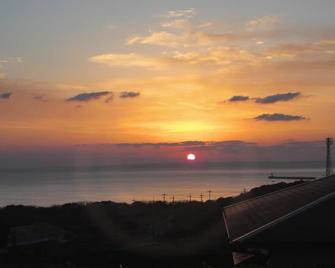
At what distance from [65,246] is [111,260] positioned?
24.5 ft

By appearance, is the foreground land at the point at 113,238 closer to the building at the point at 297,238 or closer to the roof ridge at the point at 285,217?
the roof ridge at the point at 285,217

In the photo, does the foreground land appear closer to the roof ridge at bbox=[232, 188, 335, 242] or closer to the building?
the roof ridge at bbox=[232, 188, 335, 242]

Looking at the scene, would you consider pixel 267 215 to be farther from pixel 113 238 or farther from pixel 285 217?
pixel 113 238

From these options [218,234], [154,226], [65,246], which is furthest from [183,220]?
[65,246]

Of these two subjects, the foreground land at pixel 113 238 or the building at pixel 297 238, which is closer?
the building at pixel 297 238

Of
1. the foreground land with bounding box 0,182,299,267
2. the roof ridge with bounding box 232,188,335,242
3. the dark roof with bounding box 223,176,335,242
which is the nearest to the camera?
the roof ridge with bounding box 232,188,335,242

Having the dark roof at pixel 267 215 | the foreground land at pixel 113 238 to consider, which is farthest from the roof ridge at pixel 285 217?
the foreground land at pixel 113 238

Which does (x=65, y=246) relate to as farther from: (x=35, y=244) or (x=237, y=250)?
(x=237, y=250)

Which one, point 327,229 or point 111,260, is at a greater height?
point 327,229

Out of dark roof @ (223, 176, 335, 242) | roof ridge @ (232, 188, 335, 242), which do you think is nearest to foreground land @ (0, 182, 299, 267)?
dark roof @ (223, 176, 335, 242)

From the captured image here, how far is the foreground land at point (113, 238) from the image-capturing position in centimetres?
2253

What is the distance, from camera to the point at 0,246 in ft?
100

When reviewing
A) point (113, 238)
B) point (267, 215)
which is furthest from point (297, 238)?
point (113, 238)

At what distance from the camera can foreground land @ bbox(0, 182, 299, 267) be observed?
22.5 meters
